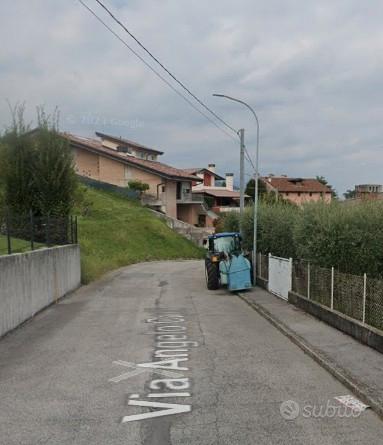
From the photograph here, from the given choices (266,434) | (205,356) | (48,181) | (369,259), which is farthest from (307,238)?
(48,181)

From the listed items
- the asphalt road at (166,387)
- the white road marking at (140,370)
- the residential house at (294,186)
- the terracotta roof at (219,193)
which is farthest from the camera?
the residential house at (294,186)

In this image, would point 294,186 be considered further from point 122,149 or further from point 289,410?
point 289,410

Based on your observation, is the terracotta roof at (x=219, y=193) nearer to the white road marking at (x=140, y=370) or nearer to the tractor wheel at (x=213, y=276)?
the tractor wheel at (x=213, y=276)

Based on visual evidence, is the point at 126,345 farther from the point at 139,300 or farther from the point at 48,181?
the point at 48,181

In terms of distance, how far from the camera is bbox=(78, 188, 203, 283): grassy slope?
121 feet

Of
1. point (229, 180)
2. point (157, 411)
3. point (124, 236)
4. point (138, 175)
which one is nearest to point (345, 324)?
point (157, 411)

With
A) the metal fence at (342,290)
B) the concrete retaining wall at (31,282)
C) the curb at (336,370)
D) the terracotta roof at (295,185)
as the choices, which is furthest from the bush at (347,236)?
the terracotta roof at (295,185)

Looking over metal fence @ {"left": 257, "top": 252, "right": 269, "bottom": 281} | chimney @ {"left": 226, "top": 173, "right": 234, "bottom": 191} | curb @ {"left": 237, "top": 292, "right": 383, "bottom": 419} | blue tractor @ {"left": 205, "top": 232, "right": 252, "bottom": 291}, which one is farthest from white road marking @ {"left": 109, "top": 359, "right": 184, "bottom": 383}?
chimney @ {"left": 226, "top": 173, "right": 234, "bottom": 191}

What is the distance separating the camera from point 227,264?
20.1 m

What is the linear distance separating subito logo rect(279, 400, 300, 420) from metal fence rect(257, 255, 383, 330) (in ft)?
12.8

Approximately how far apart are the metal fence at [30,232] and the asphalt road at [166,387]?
2.25m

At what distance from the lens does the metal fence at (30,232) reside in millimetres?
13791

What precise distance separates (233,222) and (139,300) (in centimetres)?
1462
